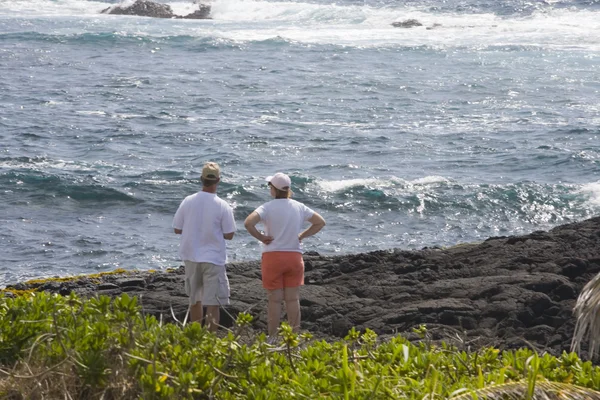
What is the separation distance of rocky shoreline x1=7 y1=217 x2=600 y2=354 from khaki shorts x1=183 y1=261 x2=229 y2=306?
41 cm

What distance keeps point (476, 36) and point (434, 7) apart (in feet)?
25.6

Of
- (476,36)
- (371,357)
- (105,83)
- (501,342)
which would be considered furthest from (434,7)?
(371,357)

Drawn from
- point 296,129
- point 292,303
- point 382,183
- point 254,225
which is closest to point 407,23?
point 296,129

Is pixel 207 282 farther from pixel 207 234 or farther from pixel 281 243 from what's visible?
pixel 281 243

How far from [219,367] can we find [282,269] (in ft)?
11.4

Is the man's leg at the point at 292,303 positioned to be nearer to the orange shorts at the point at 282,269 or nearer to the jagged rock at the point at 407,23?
the orange shorts at the point at 282,269

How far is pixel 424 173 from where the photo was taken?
20.2 metres

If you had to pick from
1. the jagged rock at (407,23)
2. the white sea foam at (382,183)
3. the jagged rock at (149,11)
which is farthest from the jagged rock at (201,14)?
the white sea foam at (382,183)

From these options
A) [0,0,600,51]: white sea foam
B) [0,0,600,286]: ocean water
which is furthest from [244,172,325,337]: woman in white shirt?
[0,0,600,51]: white sea foam

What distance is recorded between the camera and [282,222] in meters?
8.72

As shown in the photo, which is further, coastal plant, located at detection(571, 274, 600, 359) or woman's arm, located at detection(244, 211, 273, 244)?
woman's arm, located at detection(244, 211, 273, 244)

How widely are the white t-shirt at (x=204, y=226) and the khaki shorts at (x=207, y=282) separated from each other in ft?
0.24

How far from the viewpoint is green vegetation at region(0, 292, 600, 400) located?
16.3ft

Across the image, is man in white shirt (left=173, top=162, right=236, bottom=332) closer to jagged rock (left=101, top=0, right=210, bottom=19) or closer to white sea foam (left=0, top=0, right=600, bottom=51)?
white sea foam (left=0, top=0, right=600, bottom=51)
